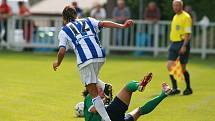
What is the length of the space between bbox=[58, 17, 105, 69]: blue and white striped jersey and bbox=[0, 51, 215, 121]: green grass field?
1.49m

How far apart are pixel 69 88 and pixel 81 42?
558 cm

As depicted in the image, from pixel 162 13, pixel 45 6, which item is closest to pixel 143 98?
pixel 162 13

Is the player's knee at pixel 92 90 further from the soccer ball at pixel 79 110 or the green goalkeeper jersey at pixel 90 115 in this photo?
the soccer ball at pixel 79 110

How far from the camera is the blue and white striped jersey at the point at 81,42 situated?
10.4 m

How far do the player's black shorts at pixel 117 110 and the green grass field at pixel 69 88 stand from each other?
4.77 feet

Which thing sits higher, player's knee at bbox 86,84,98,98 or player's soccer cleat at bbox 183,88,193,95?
player's knee at bbox 86,84,98,98

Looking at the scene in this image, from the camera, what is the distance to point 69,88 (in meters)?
15.9

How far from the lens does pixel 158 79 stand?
1836 cm

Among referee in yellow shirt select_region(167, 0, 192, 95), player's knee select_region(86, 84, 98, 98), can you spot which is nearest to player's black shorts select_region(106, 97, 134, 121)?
player's knee select_region(86, 84, 98, 98)

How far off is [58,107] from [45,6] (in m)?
32.5

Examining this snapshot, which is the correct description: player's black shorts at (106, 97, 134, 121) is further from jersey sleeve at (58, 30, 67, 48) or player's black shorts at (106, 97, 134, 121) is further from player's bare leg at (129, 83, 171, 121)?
jersey sleeve at (58, 30, 67, 48)

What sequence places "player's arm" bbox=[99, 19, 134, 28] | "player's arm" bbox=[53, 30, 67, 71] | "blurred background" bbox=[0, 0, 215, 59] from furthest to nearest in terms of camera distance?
1. "blurred background" bbox=[0, 0, 215, 59]
2. "player's arm" bbox=[99, 19, 134, 28]
3. "player's arm" bbox=[53, 30, 67, 71]

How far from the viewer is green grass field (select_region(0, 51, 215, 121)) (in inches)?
482

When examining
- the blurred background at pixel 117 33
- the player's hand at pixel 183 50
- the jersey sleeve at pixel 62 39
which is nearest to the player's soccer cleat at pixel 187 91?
the player's hand at pixel 183 50
